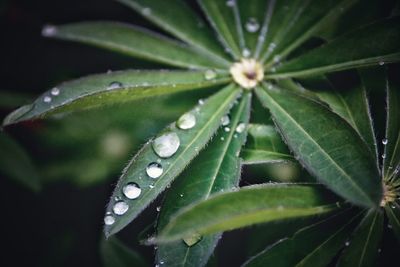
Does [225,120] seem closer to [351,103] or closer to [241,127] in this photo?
[241,127]

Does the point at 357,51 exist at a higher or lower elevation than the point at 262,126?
higher

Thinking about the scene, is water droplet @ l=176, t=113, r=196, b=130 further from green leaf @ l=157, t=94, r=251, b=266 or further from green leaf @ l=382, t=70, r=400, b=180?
green leaf @ l=382, t=70, r=400, b=180

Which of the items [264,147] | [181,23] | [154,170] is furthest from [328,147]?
[181,23]

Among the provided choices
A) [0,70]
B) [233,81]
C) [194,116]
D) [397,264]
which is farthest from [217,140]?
[0,70]

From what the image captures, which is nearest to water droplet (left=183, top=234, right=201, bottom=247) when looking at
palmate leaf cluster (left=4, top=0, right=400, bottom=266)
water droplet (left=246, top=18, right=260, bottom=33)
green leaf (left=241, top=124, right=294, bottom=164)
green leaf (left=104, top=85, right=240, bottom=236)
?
palmate leaf cluster (left=4, top=0, right=400, bottom=266)

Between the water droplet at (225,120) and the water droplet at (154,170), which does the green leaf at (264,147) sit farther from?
the water droplet at (154,170)

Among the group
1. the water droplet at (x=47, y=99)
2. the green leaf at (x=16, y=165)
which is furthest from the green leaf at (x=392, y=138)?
the green leaf at (x=16, y=165)
